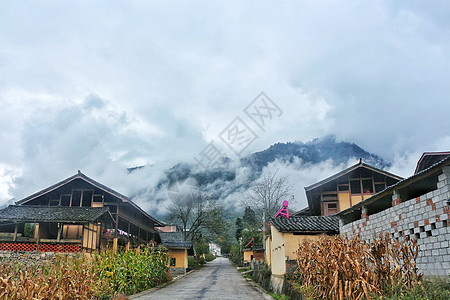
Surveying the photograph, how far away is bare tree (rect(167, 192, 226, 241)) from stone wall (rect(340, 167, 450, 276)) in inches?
1646

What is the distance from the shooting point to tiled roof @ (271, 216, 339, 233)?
56.2 ft

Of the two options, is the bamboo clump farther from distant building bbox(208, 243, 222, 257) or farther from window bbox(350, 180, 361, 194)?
distant building bbox(208, 243, 222, 257)

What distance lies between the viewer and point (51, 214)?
871 inches

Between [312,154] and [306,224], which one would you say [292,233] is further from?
[312,154]

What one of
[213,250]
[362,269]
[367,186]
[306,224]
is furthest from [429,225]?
[213,250]

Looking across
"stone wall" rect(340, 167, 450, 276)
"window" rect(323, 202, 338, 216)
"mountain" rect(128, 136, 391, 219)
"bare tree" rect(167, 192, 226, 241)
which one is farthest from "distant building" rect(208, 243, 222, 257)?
"stone wall" rect(340, 167, 450, 276)

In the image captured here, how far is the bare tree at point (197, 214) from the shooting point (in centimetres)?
5053

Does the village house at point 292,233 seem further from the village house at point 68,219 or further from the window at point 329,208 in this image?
the village house at point 68,219

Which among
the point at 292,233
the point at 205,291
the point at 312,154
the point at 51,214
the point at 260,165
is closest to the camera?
the point at 205,291

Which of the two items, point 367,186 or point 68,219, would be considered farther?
point 367,186

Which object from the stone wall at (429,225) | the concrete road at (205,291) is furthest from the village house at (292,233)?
the stone wall at (429,225)

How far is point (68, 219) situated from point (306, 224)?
45.8 ft

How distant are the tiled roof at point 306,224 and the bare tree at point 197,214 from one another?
32480mm

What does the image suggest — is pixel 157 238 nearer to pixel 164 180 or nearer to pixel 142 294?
pixel 142 294
